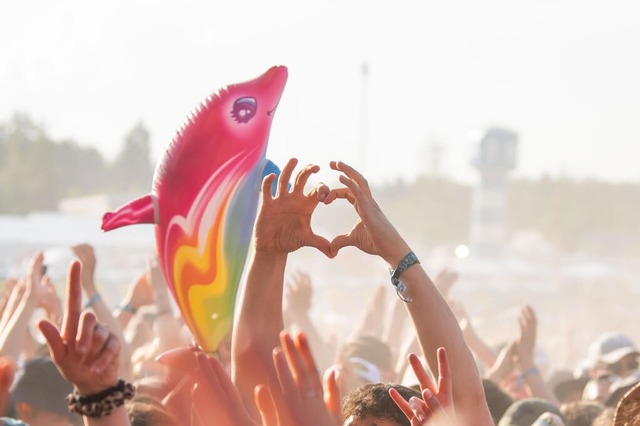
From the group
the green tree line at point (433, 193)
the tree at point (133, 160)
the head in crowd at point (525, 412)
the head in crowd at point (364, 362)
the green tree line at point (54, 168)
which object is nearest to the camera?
the head in crowd at point (525, 412)

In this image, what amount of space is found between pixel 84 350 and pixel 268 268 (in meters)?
0.85

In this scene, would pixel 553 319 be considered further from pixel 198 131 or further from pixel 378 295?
pixel 198 131

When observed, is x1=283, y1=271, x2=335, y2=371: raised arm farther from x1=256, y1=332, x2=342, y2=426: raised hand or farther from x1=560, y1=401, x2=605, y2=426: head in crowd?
x1=256, y1=332, x2=342, y2=426: raised hand

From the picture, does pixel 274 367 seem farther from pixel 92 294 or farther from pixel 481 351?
pixel 481 351

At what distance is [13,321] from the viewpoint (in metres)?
3.92

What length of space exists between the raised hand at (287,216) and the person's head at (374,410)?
1.14ft

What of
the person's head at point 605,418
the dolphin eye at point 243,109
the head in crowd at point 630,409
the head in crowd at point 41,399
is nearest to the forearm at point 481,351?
the person's head at point 605,418

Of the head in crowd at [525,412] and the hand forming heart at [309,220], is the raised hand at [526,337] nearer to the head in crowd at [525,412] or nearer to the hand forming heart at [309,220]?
the head in crowd at [525,412]

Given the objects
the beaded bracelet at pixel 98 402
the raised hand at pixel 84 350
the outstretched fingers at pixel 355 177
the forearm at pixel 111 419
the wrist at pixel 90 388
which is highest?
the outstretched fingers at pixel 355 177

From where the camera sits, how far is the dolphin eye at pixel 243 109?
307 cm

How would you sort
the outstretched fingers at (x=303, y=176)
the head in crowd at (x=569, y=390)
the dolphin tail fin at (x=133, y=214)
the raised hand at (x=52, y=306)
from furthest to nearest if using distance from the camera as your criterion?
the head in crowd at (x=569, y=390) → the raised hand at (x=52, y=306) → the dolphin tail fin at (x=133, y=214) → the outstretched fingers at (x=303, y=176)

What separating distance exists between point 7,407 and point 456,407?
3.69 feet

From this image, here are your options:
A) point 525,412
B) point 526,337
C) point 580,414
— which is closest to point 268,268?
point 525,412

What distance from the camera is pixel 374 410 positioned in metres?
2.49
